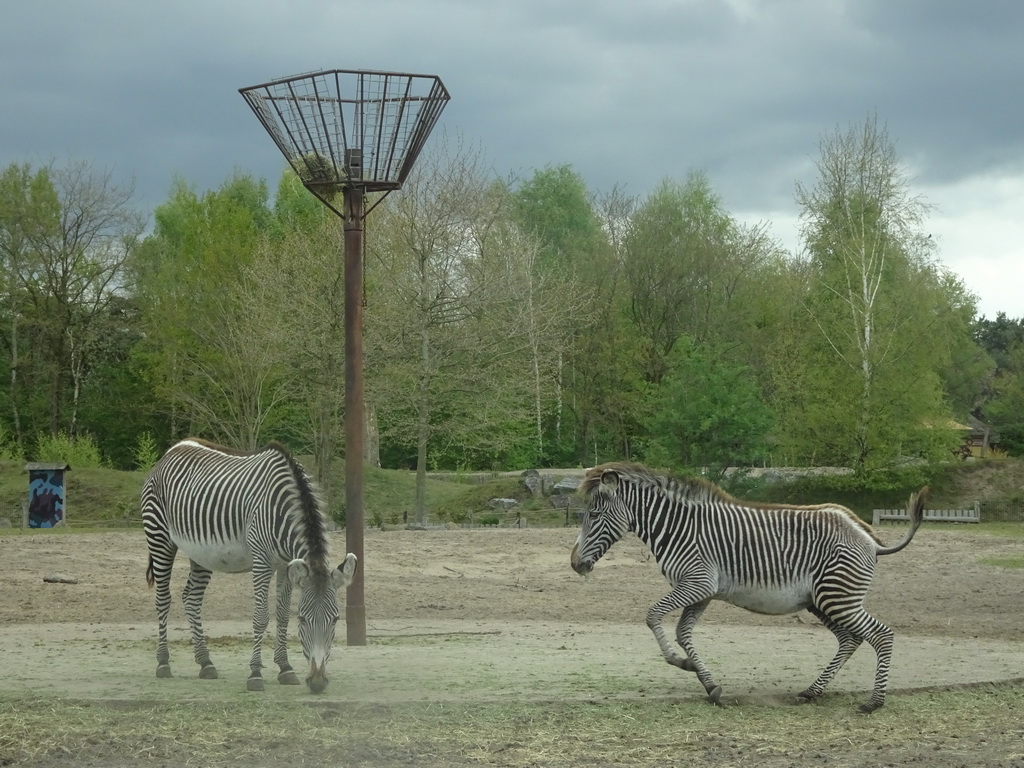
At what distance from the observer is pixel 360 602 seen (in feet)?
38.4

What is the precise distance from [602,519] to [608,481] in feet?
1.06

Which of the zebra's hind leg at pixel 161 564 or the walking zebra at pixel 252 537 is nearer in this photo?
the walking zebra at pixel 252 537

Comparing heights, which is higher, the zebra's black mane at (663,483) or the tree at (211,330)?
the tree at (211,330)

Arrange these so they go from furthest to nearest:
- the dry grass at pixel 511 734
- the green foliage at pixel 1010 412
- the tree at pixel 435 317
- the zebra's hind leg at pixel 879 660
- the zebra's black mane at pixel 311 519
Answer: the green foliage at pixel 1010 412, the tree at pixel 435 317, the zebra's black mane at pixel 311 519, the zebra's hind leg at pixel 879 660, the dry grass at pixel 511 734

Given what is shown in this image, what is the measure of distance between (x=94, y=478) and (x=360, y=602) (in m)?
27.7

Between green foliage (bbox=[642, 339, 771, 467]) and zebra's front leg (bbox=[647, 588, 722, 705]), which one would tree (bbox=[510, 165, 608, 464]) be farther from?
zebra's front leg (bbox=[647, 588, 722, 705])

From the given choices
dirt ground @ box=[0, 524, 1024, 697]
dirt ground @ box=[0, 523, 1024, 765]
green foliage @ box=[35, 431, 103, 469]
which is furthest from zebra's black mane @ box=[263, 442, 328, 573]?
green foliage @ box=[35, 431, 103, 469]

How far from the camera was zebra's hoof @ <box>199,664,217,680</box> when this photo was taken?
32.2 ft

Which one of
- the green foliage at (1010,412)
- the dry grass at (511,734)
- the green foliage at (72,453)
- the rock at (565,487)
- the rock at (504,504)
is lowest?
the rock at (504,504)

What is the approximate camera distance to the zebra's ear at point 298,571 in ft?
28.6

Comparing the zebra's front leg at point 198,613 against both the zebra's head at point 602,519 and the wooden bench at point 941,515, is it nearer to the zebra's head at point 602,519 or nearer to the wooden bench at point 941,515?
the zebra's head at point 602,519

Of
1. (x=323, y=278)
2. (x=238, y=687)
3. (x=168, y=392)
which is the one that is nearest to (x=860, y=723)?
(x=238, y=687)

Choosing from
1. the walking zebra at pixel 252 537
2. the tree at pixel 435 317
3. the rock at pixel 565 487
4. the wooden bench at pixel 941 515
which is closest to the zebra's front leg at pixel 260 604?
the walking zebra at pixel 252 537

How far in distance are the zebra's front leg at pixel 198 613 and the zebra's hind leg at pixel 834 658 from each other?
4944mm
